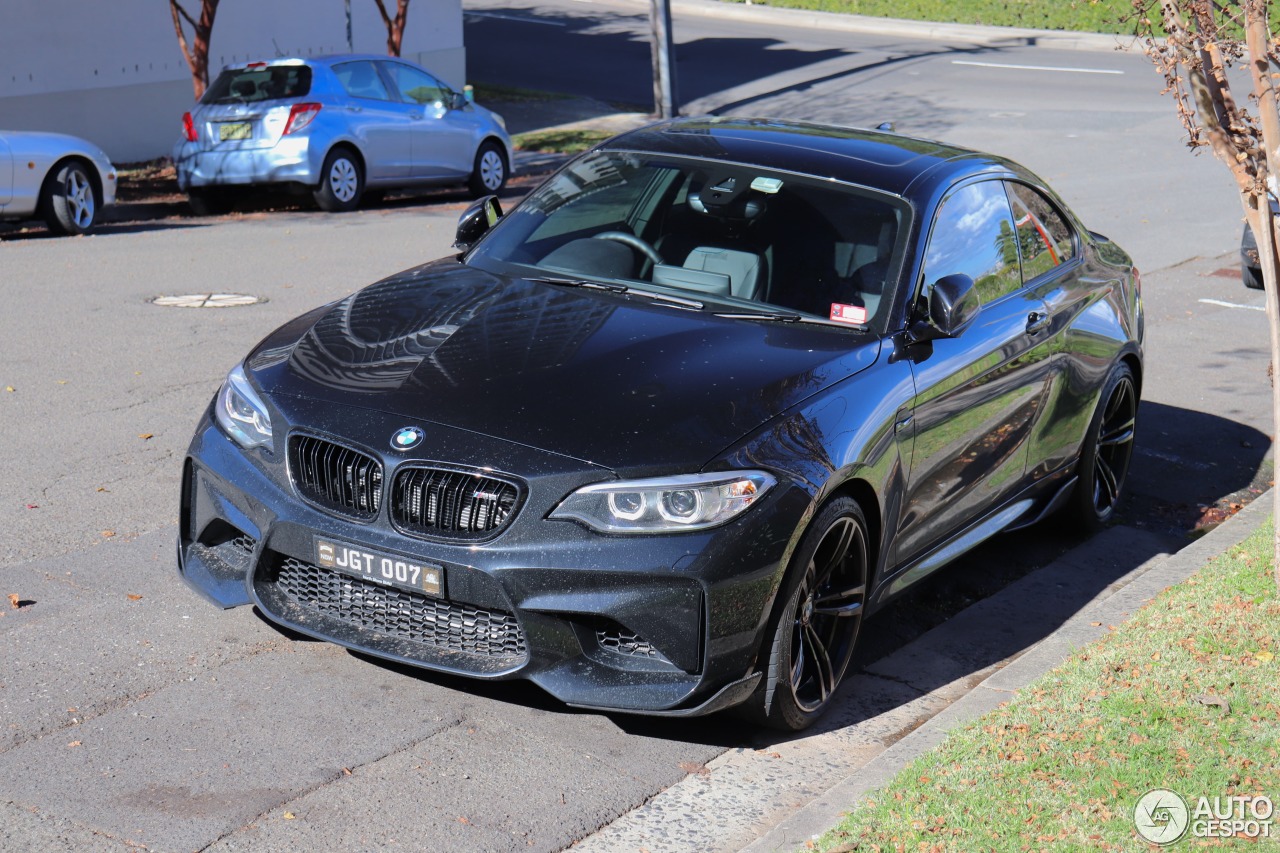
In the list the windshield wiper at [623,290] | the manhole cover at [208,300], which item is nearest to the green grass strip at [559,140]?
the manhole cover at [208,300]

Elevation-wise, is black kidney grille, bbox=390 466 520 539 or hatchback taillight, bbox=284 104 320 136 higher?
black kidney grille, bbox=390 466 520 539

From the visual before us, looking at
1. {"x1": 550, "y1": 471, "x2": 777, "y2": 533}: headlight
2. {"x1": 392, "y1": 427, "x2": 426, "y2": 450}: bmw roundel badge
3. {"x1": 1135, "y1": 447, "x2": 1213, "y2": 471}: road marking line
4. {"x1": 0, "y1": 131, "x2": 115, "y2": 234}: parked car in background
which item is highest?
{"x1": 392, "y1": 427, "x2": 426, "y2": 450}: bmw roundel badge

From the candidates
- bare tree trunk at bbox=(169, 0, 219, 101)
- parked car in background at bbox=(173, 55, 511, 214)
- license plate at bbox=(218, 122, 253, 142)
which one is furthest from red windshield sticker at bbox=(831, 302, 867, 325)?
bare tree trunk at bbox=(169, 0, 219, 101)

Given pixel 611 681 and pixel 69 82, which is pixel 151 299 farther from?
pixel 69 82

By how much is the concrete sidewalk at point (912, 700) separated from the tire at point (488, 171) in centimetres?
1272

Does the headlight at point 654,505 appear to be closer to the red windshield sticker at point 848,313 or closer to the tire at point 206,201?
the red windshield sticker at point 848,313

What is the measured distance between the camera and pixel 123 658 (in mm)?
4969

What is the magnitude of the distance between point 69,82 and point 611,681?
1784 cm

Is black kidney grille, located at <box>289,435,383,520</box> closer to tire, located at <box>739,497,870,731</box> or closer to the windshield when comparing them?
tire, located at <box>739,497,870,731</box>

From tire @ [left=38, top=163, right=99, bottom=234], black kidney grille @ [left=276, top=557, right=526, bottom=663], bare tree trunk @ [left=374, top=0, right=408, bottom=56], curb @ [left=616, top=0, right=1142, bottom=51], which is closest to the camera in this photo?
black kidney grille @ [left=276, top=557, right=526, bottom=663]

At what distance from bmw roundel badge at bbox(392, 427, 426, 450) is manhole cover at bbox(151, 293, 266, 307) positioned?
677 cm

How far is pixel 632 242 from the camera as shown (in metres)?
→ 5.93

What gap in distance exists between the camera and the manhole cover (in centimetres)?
1084

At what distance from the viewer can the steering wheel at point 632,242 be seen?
5.84 m
